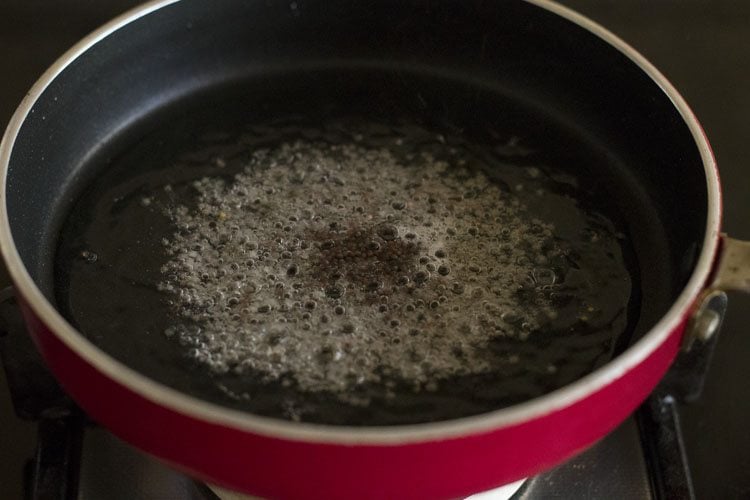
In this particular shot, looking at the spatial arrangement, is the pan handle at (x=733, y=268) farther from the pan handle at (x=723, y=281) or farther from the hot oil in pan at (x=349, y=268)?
the hot oil in pan at (x=349, y=268)

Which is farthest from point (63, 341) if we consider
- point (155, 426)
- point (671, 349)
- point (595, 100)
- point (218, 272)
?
point (595, 100)

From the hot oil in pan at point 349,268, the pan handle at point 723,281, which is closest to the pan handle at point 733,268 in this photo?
the pan handle at point 723,281

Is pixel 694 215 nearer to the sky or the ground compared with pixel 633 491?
nearer to the sky

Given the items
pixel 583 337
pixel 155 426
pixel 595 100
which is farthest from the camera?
pixel 595 100

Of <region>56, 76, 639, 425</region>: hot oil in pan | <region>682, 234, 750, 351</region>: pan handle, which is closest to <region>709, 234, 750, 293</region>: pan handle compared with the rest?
<region>682, 234, 750, 351</region>: pan handle

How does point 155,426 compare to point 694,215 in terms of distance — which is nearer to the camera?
point 155,426

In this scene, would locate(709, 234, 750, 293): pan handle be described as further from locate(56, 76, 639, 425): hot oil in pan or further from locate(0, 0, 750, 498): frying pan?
locate(56, 76, 639, 425): hot oil in pan

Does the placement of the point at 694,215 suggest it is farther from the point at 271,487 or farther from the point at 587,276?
the point at 271,487
